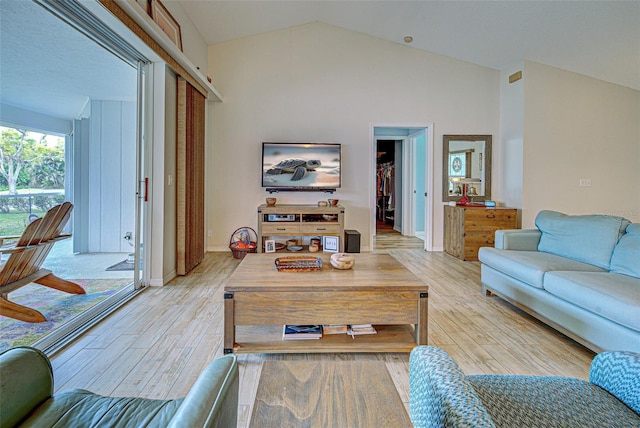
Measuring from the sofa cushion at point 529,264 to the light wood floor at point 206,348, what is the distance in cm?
37

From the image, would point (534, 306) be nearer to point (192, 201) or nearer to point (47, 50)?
point (192, 201)

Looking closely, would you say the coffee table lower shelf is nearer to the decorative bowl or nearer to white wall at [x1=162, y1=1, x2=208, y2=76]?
the decorative bowl

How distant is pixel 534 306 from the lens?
7.76ft

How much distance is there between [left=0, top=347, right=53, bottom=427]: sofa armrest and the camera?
0.82 meters

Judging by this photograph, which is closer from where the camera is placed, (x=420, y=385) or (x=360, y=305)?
(x=420, y=385)

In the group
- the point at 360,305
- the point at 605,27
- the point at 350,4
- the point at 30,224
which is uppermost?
the point at 350,4

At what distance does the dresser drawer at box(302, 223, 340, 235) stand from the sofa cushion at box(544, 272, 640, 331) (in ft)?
8.87

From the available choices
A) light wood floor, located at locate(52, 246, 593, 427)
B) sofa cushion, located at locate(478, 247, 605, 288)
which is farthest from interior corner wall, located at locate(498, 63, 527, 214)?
light wood floor, located at locate(52, 246, 593, 427)

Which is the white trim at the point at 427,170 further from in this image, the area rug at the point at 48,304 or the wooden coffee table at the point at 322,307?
the area rug at the point at 48,304

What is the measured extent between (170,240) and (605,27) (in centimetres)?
542

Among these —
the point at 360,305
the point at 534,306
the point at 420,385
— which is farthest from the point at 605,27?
the point at 420,385

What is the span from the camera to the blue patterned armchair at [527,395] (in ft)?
2.34

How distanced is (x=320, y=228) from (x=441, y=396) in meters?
3.83

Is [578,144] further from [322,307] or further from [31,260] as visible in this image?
[31,260]
